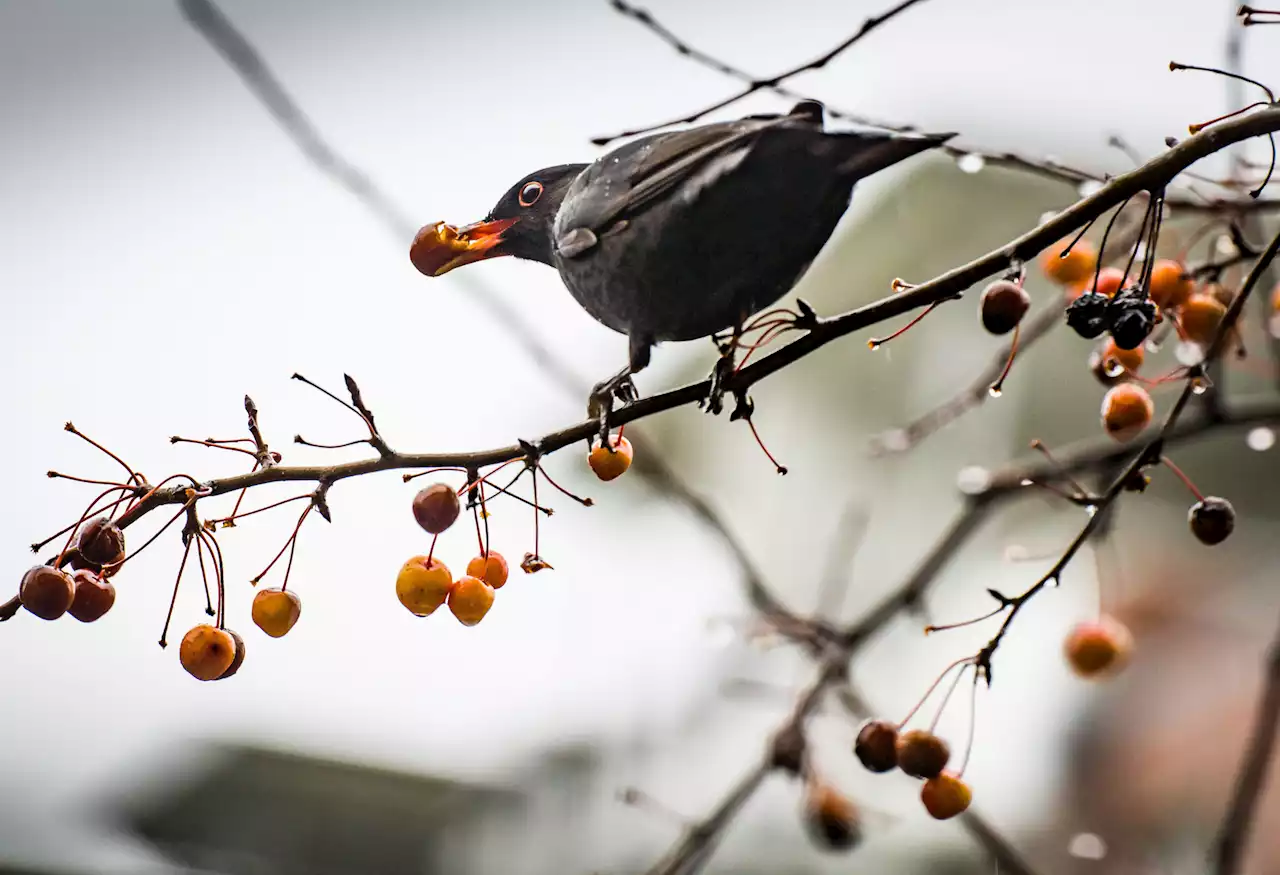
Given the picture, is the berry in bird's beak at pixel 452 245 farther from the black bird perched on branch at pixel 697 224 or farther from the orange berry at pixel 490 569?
the orange berry at pixel 490 569

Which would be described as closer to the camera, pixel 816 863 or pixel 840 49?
pixel 840 49

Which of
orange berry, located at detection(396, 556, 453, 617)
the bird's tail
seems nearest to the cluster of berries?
orange berry, located at detection(396, 556, 453, 617)

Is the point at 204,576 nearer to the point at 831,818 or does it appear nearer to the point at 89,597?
the point at 89,597

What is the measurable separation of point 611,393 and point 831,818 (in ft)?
2.75

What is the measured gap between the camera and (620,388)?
68cm

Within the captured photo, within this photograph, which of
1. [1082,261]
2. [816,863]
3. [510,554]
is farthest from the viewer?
[816,863]

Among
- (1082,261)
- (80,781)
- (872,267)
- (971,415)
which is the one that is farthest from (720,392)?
(971,415)

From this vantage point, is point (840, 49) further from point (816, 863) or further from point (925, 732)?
point (816, 863)

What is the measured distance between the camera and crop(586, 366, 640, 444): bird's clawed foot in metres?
0.65

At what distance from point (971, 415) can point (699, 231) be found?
1.65 metres

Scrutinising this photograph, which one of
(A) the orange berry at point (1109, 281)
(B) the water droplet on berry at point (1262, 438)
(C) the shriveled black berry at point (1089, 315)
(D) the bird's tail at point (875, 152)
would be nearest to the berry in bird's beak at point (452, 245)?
(D) the bird's tail at point (875, 152)

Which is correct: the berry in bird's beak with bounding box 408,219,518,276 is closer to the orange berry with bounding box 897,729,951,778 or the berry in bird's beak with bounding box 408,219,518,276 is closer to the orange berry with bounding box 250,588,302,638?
the orange berry with bounding box 250,588,302,638

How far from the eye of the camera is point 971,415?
212 cm

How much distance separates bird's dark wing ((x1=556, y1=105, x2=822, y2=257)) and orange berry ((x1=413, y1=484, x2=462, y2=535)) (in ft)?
0.54
